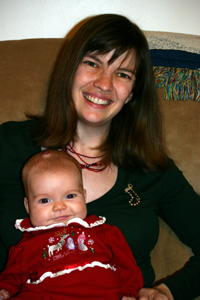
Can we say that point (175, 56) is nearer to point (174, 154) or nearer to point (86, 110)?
point (174, 154)

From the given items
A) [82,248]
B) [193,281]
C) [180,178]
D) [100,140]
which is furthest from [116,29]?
[193,281]

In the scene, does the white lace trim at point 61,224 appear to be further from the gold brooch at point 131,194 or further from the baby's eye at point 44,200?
the gold brooch at point 131,194

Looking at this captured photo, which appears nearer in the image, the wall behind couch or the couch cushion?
the couch cushion

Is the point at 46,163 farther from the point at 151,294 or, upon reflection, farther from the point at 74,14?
the point at 74,14

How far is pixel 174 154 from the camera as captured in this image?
1618 mm

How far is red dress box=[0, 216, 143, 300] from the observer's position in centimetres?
96

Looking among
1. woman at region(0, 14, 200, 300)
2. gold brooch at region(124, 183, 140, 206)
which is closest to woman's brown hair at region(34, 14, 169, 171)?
woman at region(0, 14, 200, 300)

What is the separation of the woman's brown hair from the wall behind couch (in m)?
0.38

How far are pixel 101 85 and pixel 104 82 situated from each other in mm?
18

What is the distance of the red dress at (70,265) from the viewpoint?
3.15ft

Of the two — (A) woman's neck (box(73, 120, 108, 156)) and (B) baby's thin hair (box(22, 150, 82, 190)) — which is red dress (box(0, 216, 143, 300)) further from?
(A) woman's neck (box(73, 120, 108, 156))

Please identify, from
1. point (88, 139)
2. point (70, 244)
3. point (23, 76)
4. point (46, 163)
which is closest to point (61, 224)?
point (70, 244)

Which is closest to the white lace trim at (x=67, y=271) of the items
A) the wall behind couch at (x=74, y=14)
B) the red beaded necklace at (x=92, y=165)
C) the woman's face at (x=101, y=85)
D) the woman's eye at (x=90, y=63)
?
the red beaded necklace at (x=92, y=165)

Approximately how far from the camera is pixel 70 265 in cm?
98
